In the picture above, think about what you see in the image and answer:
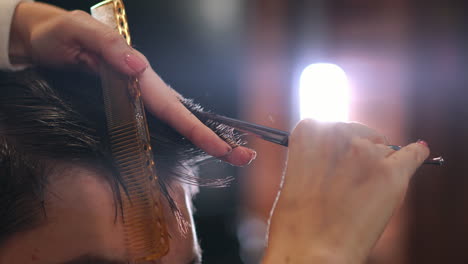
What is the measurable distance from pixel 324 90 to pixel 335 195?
1799 mm

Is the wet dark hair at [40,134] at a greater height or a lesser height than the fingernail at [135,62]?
lesser

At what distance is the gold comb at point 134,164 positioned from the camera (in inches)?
19.2

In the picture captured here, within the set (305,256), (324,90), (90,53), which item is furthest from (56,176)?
(324,90)

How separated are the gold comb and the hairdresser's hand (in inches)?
6.1

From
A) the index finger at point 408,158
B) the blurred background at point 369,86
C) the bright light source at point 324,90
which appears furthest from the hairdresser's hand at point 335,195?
the bright light source at point 324,90

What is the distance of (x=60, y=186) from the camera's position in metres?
0.49

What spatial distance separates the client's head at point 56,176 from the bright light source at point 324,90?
5.61 feet

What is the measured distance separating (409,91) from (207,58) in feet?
4.29

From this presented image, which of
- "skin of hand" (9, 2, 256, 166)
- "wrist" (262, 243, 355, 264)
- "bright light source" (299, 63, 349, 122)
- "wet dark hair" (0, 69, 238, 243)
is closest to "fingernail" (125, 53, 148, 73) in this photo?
"skin of hand" (9, 2, 256, 166)

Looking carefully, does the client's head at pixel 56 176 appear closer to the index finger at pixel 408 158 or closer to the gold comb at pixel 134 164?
the gold comb at pixel 134 164

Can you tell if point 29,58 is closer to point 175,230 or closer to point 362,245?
point 175,230

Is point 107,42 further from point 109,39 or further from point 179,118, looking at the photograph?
point 179,118

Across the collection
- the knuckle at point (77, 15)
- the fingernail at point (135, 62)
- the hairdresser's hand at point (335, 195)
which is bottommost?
the hairdresser's hand at point (335, 195)

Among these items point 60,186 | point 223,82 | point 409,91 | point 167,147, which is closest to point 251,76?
point 223,82
